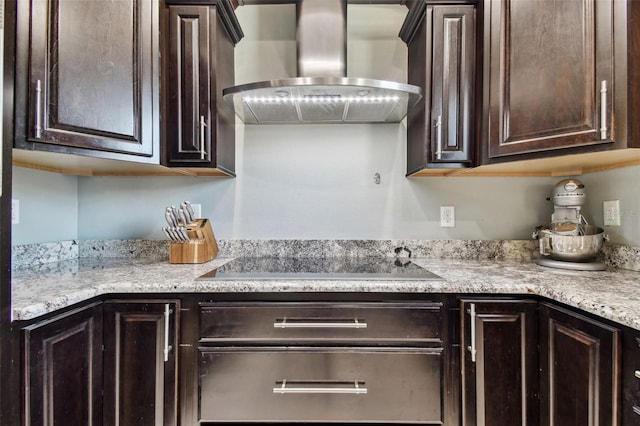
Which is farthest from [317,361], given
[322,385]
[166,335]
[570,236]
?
[570,236]

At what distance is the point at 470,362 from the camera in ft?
3.73

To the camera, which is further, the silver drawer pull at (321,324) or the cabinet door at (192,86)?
the cabinet door at (192,86)

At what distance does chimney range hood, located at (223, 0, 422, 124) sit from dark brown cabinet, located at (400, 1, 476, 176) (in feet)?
0.45

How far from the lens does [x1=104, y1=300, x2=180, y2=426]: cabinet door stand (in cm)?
114

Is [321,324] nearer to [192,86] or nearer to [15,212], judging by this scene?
[192,86]

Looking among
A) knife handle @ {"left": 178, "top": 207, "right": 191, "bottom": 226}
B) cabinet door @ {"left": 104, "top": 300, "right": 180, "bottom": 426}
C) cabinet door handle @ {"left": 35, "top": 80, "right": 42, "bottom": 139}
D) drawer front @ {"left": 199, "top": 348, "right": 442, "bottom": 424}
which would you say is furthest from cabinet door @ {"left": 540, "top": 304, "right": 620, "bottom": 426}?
cabinet door handle @ {"left": 35, "top": 80, "right": 42, "bottom": 139}

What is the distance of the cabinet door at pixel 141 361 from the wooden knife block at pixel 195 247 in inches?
15.8

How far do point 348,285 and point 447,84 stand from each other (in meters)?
1.04

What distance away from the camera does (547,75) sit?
1.20m

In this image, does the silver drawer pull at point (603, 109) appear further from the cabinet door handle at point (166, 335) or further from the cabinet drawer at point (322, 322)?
the cabinet door handle at point (166, 335)

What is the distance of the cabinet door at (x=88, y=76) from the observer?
3.43 feet

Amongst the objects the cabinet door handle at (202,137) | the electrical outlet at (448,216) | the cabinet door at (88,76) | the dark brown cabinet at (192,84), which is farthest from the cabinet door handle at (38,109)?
the electrical outlet at (448,216)

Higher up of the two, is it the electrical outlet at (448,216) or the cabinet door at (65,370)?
the electrical outlet at (448,216)

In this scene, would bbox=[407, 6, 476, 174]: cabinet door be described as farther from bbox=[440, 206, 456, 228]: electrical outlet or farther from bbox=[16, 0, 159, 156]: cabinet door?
bbox=[16, 0, 159, 156]: cabinet door
